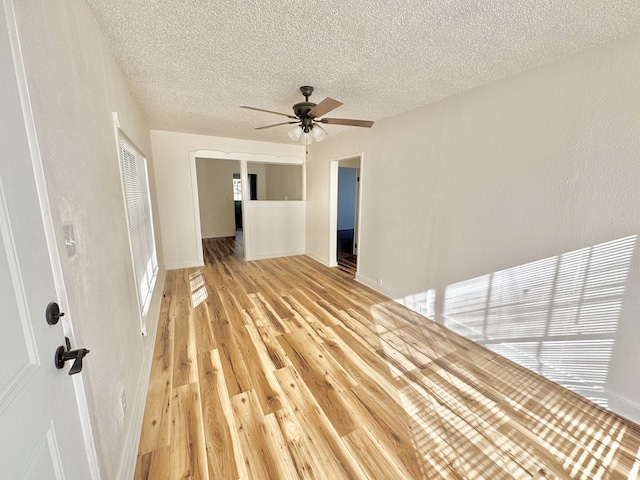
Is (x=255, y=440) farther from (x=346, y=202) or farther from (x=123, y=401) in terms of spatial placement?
(x=346, y=202)

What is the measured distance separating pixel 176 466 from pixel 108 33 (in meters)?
2.53

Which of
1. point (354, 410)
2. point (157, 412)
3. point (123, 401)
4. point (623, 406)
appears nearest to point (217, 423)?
point (157, 412)

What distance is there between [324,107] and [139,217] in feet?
6.67

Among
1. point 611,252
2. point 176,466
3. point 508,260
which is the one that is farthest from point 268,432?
point 611,252

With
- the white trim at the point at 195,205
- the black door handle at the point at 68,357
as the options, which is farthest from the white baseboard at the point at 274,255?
the black door handle at the point at 68,357

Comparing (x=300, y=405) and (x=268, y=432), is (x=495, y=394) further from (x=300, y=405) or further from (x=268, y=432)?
(x=268, y=432)

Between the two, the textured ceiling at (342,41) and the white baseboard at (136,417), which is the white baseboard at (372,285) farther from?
the white baseboard at (136,417)

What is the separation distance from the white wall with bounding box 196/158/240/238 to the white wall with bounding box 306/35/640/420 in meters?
4.89

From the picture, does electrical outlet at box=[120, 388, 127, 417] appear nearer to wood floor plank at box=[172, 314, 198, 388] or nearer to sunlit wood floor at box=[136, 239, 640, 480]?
sunlit wood floor at box=[136, 239, 640, 480]

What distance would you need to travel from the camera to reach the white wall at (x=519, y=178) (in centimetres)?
160

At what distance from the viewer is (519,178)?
2.05m

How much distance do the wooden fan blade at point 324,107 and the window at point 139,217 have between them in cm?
151

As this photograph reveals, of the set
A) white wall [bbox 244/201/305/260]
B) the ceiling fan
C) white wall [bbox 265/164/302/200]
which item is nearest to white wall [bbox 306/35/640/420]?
the ceiling fan

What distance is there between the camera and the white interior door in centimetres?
56
